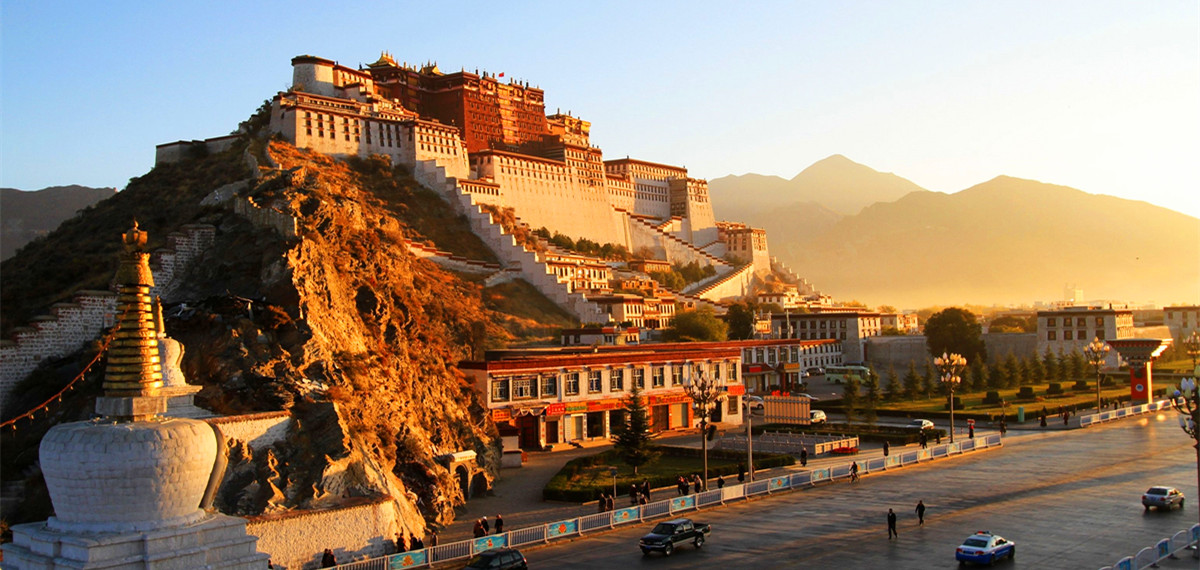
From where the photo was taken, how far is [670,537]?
92.7 ft

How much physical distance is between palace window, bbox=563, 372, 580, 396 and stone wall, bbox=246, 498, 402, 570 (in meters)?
21.8

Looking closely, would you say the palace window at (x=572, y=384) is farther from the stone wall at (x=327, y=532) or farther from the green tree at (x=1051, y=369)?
the green tree at (x=1051, y=369)

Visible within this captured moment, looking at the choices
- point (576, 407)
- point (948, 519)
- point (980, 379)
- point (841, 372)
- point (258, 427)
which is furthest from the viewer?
point (841, 372)

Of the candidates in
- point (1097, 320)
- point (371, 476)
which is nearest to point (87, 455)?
point (371, 476)

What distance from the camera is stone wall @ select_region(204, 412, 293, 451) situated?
95.1 ft

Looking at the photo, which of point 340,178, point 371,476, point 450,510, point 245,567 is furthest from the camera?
point 340,178

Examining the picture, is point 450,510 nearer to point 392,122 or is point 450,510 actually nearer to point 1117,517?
point 1117,517

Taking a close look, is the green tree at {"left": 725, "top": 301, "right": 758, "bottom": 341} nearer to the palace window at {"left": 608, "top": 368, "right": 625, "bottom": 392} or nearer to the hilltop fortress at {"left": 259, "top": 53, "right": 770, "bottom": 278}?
the hilltop fortress at {"left": 259, "top": 53, "right": 770, "bottom": 278}

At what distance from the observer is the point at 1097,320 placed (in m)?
92.6

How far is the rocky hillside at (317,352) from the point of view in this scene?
98.7ft

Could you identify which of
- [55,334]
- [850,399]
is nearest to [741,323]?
[850,399]

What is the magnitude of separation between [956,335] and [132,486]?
298 feet

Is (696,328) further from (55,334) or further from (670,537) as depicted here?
(670,537)

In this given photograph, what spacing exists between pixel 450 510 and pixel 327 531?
21.5 ft
